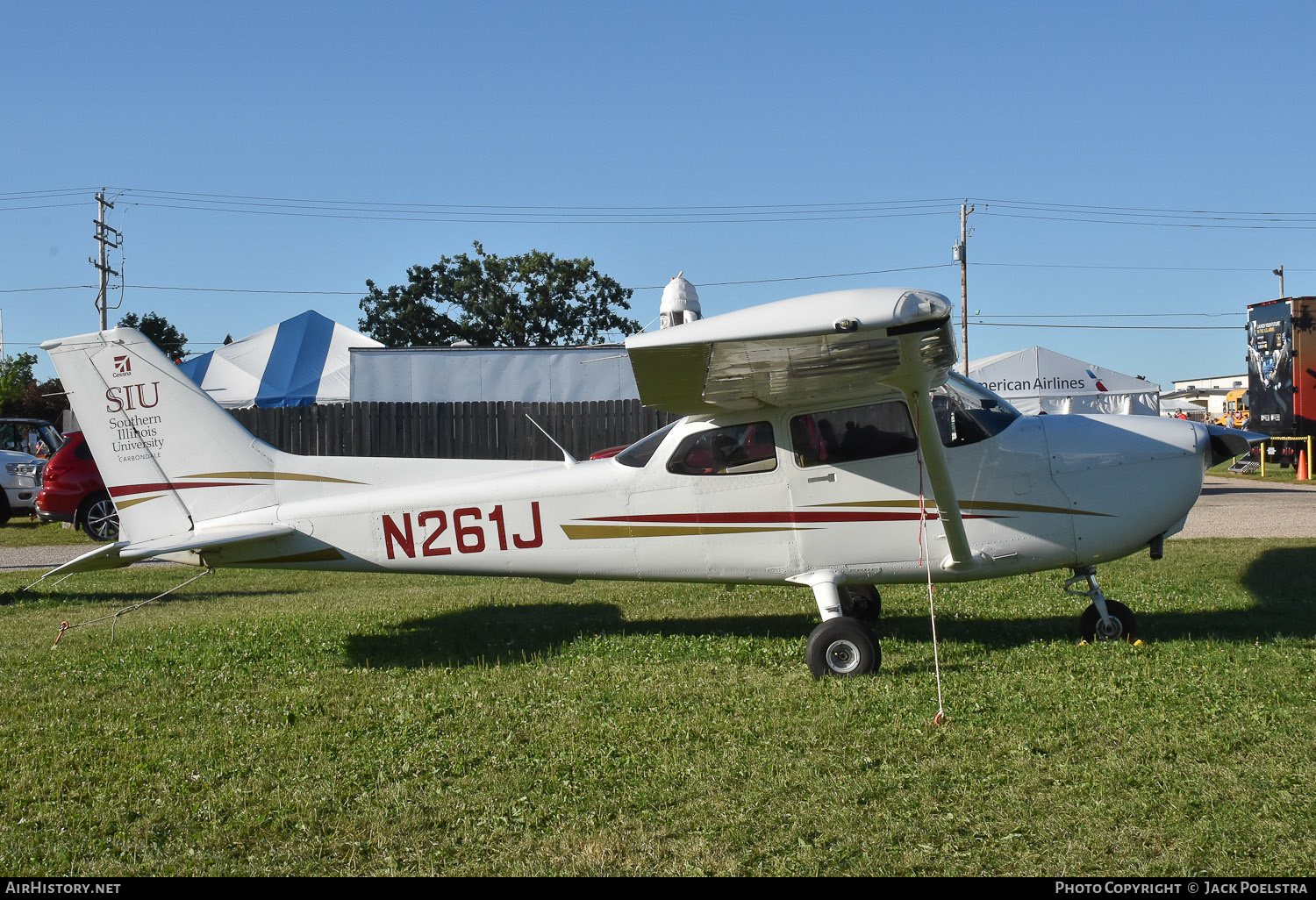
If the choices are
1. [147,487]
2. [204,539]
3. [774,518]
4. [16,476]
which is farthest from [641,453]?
[16,476]

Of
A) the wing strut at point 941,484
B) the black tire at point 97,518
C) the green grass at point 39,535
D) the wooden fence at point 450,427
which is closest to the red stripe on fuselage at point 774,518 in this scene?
the wing strut at point 941,484

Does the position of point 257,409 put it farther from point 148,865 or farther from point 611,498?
point 148,865

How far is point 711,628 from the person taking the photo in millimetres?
7664

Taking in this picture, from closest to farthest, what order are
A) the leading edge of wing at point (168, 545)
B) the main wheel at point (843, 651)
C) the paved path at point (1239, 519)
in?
the main wheel at point (843, 651)
the leading edge of wing at point (168, 545)
the paved path at point (1239, 519)

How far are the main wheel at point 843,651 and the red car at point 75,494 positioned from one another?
45.2 ft

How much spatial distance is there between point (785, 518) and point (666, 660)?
1257mm

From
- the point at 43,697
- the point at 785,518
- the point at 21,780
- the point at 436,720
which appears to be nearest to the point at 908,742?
the point at 785,518

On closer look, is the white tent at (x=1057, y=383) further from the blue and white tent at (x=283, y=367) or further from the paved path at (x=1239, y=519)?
the blue and white tent at (x=283, y=367)

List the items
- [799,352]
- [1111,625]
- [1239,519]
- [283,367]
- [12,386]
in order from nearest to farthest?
[799,352]
[1111,625]
[1239,519]
[283,367]
[12,386]

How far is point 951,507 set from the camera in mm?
6102

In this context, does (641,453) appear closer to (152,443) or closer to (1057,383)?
(152,443)

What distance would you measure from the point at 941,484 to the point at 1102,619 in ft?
5.72

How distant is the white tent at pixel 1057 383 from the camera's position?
2284 cm

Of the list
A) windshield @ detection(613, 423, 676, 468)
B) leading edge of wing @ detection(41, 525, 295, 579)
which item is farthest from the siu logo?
windshield @ detection(613, 423, 676, 468)
